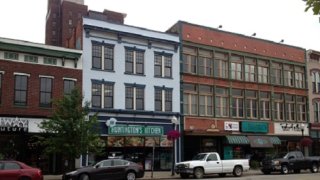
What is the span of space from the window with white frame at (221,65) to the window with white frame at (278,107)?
7.09m

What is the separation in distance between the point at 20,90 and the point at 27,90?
18.1 inches

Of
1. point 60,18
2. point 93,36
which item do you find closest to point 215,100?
point 93,36

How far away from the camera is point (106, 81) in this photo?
33.3 meters

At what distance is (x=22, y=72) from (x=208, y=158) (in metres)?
14.0

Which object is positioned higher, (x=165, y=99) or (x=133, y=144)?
(x=165, y=99)

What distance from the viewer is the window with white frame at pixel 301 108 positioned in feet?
153

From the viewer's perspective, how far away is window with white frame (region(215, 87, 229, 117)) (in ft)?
131

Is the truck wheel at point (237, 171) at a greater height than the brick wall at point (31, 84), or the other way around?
the brick wall at point (31, 84)

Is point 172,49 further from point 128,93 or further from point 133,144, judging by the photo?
point 133,144

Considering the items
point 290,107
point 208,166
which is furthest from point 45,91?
point 290,107

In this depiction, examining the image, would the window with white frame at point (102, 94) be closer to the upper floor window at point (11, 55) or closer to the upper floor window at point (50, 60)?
the upper floor window at point (50, 60)

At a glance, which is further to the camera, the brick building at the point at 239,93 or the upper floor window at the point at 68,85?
the brick building at the point at 239,93

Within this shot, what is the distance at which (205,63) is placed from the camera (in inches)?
1567

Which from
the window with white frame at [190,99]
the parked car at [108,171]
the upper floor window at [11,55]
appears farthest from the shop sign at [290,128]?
the upper floor window at [11,55]
